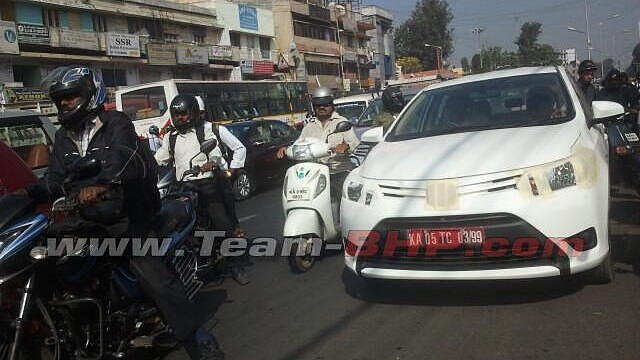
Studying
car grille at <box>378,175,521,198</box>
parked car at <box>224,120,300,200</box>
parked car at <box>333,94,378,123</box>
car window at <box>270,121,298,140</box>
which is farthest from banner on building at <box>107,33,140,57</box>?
car grille at <box>378,175,521,198</box>

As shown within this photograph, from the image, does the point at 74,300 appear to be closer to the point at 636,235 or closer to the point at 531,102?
the point at 531,102

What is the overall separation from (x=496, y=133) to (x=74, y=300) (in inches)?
122

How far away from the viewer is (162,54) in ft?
115

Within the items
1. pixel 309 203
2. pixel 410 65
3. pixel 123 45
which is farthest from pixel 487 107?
pixel 410 65

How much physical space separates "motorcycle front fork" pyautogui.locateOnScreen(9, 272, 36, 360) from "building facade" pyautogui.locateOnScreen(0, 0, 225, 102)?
25.2 meters

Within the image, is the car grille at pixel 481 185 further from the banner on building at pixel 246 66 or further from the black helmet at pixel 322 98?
the banner on building at pixel 246 66

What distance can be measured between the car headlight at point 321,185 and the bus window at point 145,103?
14636mm

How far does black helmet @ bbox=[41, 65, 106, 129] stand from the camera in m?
3.24

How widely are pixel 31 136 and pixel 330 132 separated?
296 cm

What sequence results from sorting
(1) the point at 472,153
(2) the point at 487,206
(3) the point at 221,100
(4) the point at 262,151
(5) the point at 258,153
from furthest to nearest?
(3) the point at 221,100 < (4) the point at 262,151 < (5) the point at 258,153 < (1) the point at 472,153 < (2) the point at 487,206

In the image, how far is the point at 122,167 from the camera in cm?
314

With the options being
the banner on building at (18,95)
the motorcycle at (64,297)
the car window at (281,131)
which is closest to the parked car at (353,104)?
the car window at (281,131)

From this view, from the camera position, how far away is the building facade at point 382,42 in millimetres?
77125

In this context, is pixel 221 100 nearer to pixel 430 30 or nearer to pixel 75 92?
pixel 75 92
